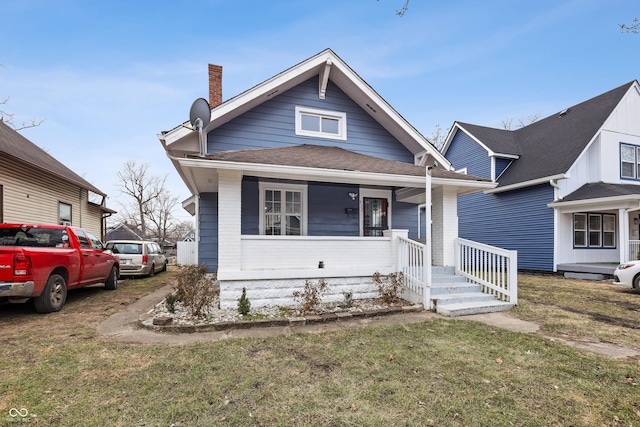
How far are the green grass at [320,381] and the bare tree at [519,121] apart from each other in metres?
32.6

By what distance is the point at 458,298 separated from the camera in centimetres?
689

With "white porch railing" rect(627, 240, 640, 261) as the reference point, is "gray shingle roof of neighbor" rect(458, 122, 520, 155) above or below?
above

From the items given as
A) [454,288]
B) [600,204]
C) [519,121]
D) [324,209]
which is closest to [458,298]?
[454,288]

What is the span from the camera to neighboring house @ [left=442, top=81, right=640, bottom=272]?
41.5ft

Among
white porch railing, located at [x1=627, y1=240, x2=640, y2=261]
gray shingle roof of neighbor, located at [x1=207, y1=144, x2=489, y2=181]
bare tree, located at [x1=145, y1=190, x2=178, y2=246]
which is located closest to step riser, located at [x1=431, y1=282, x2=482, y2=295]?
gray shingle roof of neighbor, located at [x1=207, y1=144, x2=489, y2=181]

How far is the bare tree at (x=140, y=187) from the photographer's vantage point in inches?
1549

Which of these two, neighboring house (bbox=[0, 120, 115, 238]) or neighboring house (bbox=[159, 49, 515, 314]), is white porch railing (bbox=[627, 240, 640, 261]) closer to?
neighboring house (bbox=[159, 49, 515, 314])

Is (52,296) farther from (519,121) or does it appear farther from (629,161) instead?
(519,121)

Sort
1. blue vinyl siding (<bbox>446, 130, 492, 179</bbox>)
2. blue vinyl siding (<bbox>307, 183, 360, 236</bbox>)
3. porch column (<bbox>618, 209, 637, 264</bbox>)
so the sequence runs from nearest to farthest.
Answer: blue vinyl siding (<bbox>307, 183, 360, 236</bbox>), porch column (<bbox>618, 209, 637, 264</bbox>), blue vinyl siding (<bbox>446, 130, 492, 179</bbox>)

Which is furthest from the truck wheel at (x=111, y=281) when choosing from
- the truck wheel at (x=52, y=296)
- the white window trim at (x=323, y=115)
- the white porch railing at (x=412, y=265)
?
the white porch railing at (x=412, y=265)

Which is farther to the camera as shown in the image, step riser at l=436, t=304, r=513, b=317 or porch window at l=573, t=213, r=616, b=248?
porch window at l=573, t=213, r=616, b=248

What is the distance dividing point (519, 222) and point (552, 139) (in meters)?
4.52

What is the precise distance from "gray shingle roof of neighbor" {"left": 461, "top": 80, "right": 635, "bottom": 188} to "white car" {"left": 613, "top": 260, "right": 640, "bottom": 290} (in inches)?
202

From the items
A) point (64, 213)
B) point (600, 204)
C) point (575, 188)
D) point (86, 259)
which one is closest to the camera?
point (86, 259)
